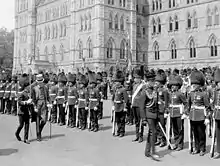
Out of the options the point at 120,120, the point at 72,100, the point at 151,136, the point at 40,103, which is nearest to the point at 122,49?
the point at 72,100

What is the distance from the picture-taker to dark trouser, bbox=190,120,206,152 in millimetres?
9047

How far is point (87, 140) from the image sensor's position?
10984mm

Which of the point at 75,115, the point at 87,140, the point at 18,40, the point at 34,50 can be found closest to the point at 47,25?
the point at 34,50

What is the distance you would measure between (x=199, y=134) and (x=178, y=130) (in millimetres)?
957

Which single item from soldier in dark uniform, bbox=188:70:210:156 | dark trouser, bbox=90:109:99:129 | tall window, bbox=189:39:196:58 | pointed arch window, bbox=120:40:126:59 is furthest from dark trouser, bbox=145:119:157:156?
pointed arch window, bbox=120:40:126:59

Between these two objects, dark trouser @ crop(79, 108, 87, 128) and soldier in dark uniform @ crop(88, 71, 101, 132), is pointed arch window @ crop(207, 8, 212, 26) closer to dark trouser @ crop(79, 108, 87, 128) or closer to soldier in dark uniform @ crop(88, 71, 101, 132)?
soldier in dark uniform @ crop(88, 71, 101, 132)

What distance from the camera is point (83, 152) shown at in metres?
9.26

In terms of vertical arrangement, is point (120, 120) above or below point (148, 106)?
below

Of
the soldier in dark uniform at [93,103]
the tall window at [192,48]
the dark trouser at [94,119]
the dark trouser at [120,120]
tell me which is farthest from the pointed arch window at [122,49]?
the dark trouser at [120,120]

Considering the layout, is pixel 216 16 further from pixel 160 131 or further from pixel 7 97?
pixel 160 131

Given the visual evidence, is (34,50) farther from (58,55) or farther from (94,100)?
(94,100)

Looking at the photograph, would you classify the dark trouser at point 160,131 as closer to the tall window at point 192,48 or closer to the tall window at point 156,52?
the tall window at point 192,48

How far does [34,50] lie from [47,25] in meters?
6.26

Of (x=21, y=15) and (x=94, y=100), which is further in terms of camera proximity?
(x=21, y=15)
